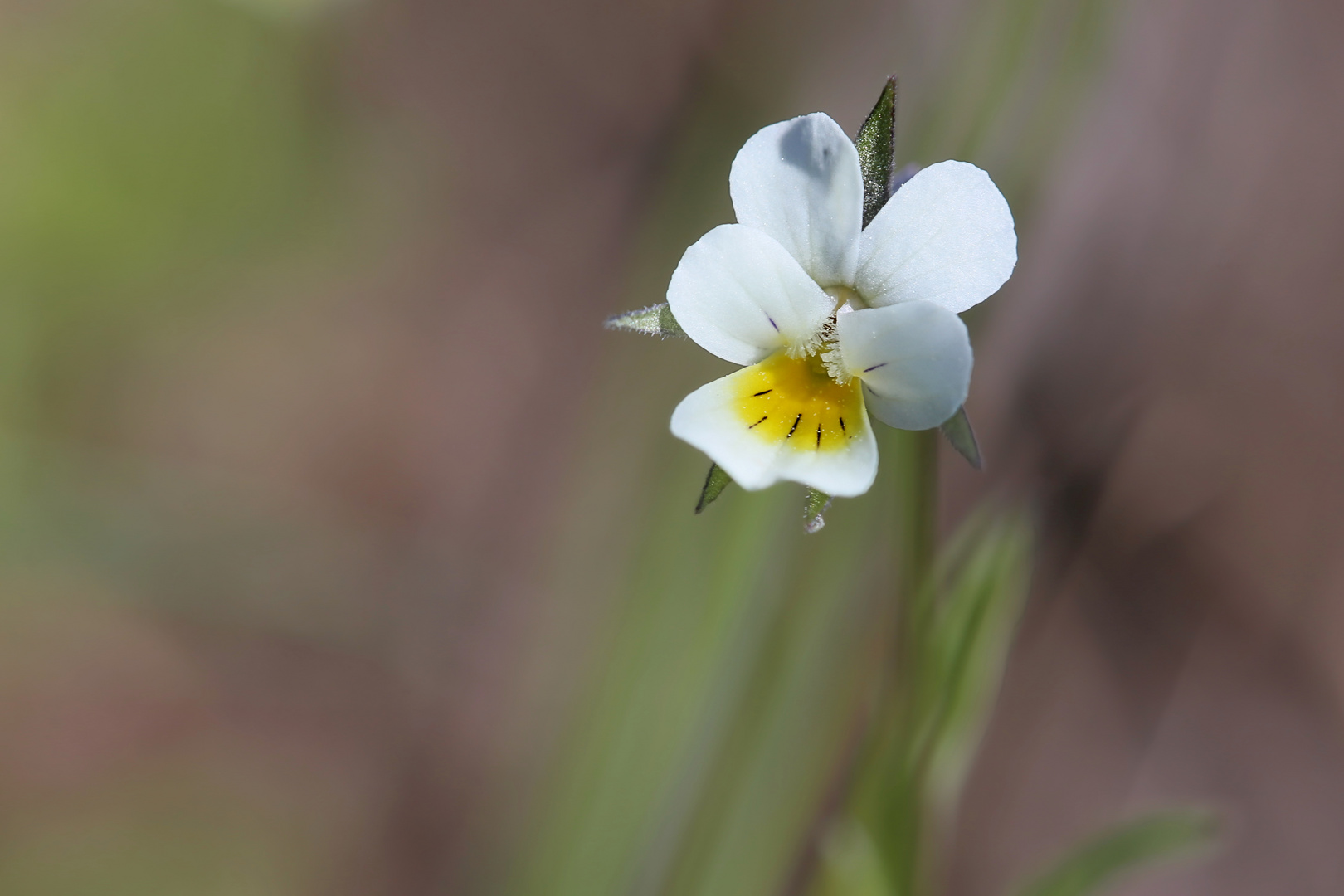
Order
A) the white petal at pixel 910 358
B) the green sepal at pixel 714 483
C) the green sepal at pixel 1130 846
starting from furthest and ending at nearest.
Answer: the green sepal at pixel 1130 846
the green sepal at pixel 714 483
the white petal at pixel 910 358

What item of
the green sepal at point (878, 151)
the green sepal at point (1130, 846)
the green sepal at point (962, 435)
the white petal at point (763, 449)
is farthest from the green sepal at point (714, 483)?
the green sepal at point (1130, 846)

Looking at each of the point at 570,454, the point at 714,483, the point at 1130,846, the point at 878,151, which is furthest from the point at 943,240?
the point at 570,454

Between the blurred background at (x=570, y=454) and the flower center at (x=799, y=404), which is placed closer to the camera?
the flower center at (x=799, y=404)

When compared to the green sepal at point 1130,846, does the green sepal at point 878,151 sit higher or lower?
higher

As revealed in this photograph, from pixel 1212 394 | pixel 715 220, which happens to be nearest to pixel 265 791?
pixel 715 220

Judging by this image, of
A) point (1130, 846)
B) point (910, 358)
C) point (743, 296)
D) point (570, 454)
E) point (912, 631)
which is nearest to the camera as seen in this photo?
point (910, 358)

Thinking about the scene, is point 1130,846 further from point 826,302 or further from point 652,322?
point 652,322

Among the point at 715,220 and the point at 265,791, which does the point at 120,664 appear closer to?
the point at 265,791

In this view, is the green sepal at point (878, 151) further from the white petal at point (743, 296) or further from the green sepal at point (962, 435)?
the green sepal at point (962, 435)
